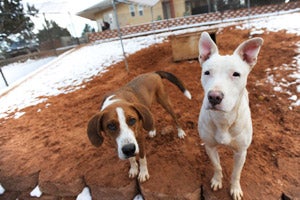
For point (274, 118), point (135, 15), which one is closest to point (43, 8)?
point (135, 15)

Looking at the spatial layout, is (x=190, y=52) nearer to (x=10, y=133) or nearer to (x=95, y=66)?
(x=95, y=66)

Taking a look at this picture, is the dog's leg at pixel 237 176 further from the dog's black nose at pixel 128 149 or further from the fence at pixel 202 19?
the fence at pixel 202 19

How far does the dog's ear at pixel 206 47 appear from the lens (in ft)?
6.91

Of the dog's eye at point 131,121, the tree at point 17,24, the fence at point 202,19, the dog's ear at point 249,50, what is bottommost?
the dog's eye at point 131,121

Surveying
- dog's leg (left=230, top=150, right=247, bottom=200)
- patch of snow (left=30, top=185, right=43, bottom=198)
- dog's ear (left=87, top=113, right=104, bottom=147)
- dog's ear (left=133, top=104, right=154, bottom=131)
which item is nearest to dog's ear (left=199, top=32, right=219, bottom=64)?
dog's ear (left=133, top=104, right=154, bottom=131)

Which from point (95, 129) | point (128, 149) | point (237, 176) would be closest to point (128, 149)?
point (128, 149)

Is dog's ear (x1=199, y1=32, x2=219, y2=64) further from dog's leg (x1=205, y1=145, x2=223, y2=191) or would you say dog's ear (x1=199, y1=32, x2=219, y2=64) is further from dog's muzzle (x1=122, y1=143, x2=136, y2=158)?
dog's muzzle (x1=122, y1=143, x2=136, y2=158)

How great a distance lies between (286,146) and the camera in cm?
288

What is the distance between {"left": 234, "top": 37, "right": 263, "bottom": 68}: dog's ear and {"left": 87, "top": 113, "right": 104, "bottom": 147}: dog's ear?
1.57 metres

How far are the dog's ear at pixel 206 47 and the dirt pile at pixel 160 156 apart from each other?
1.46 meters

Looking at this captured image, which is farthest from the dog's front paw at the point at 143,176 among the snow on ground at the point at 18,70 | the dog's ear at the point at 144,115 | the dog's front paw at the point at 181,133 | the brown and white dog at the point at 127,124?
the snow on ground at the point at 18,70

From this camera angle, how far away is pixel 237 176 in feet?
7.62

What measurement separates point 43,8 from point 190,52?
44.9 feet

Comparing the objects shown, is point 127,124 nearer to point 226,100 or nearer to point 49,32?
point 226,100
